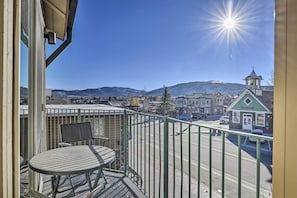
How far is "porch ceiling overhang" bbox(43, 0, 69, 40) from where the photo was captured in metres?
2.68

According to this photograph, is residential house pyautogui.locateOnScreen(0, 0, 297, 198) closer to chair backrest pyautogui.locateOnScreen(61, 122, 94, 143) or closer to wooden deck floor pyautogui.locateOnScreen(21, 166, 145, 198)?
wooden deck floor pyautogui.locateOnScreen(21, 166, 145, 198)

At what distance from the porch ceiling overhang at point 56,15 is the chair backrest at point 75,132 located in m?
1.59

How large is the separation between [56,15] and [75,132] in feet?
6.18

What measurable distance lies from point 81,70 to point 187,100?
18.2 ft

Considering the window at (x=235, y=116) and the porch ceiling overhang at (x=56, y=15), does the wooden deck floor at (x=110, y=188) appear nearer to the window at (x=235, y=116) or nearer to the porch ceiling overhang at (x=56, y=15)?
the window at (x=235, y=116)

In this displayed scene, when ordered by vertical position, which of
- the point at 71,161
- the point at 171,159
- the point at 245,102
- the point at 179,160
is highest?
the point at 245,102

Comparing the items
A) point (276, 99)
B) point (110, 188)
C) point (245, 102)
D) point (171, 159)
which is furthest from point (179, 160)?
point (276, 99)

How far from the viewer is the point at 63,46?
4.20 m

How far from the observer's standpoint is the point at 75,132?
8.65 feet

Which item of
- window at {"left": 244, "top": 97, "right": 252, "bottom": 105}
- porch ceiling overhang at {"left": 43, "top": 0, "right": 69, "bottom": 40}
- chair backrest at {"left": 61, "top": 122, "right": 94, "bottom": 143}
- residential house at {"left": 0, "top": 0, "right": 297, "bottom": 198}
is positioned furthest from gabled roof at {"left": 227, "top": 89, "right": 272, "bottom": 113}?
porch ceiling overhang at {"left": 43, "top": 0, "right": 69, "bottom": 40}

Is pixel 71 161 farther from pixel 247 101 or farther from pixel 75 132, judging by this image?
pixel 247 101

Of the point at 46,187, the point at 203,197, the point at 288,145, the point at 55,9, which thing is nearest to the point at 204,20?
the point at 55,9

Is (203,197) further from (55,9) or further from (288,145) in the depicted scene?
(55,9)

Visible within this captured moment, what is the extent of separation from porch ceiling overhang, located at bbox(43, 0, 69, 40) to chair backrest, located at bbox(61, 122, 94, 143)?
159cm
